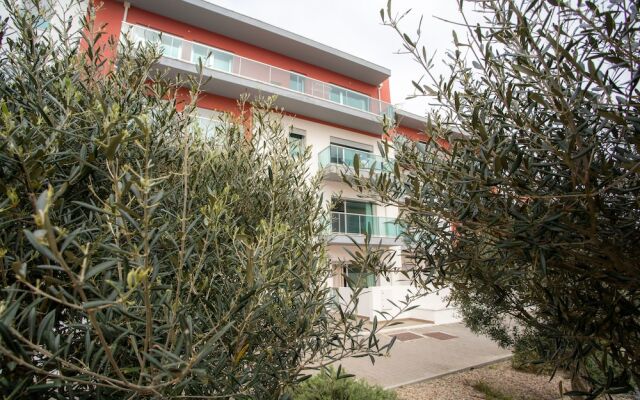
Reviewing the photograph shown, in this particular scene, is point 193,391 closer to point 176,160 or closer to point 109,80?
point 176,160

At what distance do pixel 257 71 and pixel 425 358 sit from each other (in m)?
12.8

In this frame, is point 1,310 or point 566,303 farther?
point 566,303

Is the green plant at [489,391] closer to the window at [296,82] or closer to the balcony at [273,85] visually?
the balcony at [273,85]

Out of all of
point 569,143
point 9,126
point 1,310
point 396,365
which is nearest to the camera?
point 1,310

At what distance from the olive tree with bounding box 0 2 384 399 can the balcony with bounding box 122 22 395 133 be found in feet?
29.2

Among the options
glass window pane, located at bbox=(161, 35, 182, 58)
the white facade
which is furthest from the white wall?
glass window pane, located at bbox=(161, 35, 182, 58)

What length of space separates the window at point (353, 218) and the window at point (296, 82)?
589cm

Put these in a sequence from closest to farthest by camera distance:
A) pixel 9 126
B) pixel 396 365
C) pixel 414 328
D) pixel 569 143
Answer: pixel 9 126, pixel 569 143, pixel 396 365, pixel 414 328

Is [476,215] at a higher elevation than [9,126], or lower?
lower

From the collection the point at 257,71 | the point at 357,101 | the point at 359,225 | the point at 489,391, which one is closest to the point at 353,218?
the point at 359,225

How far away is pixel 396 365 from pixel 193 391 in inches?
349

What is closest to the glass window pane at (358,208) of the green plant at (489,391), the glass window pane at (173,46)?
the green plant at (489,391)

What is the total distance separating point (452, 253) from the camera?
2.28 m

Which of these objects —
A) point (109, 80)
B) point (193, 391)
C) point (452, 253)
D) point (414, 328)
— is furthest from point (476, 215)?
point (414, 328)
